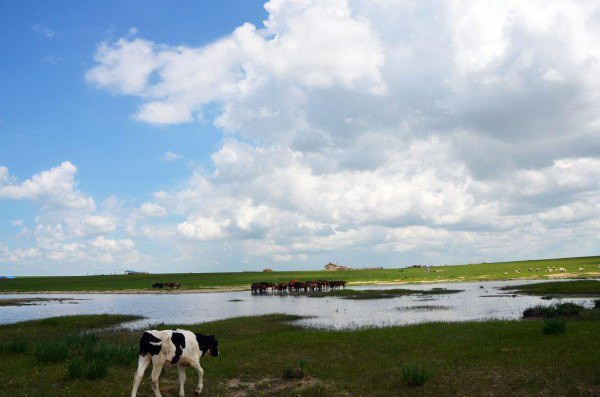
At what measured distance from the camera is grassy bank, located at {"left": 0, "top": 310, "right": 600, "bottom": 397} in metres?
13.6

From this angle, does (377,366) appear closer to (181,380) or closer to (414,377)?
(414,377)

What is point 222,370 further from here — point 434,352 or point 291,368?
point 434,352

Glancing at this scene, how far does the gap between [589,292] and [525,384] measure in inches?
1696

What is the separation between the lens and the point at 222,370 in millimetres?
17078

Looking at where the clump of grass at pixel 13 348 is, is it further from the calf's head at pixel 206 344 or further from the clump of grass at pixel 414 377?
the clump of grass at pixel 414 377

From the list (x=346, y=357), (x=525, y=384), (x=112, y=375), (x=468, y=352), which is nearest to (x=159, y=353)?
(x=112, y=375)

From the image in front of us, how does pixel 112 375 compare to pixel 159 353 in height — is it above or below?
below

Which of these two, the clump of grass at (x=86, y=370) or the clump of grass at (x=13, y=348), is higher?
the clump of grass at (x=86, y=370)

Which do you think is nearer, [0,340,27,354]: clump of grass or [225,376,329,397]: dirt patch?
[225,376,329,397]: dirt patch

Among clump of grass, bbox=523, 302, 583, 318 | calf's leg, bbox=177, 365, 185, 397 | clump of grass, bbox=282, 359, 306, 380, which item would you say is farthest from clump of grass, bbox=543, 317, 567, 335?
calf's leg, bbox=177, 365, 185, 397

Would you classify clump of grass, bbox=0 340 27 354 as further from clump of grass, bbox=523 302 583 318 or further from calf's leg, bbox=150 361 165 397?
clump of grass, bbox=523 302 583 318

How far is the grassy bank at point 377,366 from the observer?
13570 mm

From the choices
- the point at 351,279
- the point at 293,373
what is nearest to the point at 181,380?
the point at 293,373

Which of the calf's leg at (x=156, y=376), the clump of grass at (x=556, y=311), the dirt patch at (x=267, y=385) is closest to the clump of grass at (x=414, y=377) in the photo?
the dirt patch at (x=267, y=385)
